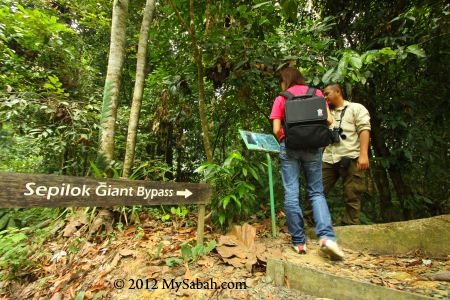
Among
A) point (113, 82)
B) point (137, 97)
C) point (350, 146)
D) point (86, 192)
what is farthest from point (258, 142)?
point (113, 82)

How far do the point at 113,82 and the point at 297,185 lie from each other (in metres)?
3.16

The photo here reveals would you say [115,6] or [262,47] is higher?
[115,6]

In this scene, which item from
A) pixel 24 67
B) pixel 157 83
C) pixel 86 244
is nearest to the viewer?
pixel 86 244

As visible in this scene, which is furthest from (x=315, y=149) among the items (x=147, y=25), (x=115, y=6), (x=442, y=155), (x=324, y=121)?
(x=442, y=155)

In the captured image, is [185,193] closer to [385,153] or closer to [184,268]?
[184,268]

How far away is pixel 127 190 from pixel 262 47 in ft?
9.48

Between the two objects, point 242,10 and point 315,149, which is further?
point 242,10

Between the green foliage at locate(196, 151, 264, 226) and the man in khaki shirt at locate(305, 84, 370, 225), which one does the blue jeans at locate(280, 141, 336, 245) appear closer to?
the green foliage at locate(196, 151, 264, 226)

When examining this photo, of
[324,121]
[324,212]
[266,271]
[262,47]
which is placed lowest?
[266,271]

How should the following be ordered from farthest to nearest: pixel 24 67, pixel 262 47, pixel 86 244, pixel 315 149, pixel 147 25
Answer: pixel 24 67, pixel 147 25, pixel 262 47, pixel 86 244, pixel 315 149

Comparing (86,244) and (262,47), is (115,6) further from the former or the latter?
(86,244)

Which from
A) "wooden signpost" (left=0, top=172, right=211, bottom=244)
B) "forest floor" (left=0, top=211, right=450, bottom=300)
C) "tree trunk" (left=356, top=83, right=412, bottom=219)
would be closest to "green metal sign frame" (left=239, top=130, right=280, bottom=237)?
"forest floor" (left=0, top=211, right=450, bottom=300)

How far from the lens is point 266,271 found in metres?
2.53

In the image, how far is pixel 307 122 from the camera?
2.68m
